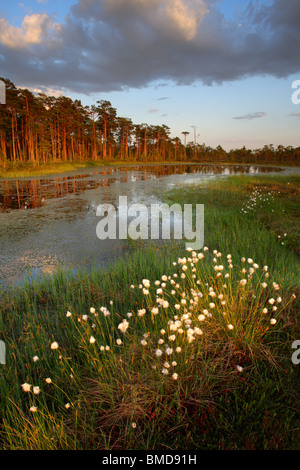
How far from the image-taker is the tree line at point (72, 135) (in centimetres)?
3431

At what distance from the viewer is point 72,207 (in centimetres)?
1100

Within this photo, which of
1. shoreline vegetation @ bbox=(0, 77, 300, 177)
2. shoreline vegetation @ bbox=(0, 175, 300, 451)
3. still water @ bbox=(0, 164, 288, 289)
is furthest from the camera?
shoreline vegetation @ bbox=(0, 77, 300, 177)

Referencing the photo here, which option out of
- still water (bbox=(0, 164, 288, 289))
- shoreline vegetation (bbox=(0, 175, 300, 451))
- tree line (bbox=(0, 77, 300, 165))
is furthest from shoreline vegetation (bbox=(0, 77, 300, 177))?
shoreline vegetation (bbox=(0, 175, 300, 451))

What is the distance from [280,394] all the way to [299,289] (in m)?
1.73

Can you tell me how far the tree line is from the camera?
3431 cm

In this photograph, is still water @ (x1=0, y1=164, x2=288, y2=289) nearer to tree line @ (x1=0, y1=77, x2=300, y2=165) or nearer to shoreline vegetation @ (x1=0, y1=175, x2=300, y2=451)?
shoreline vegetation @ (x1=0, y1=175, x2=300, y2=451)

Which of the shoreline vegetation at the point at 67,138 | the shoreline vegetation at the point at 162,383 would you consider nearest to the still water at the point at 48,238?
the shoreline vegetation at the point at 162,383

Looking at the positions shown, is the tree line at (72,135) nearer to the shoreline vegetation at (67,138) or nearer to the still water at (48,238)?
the shoreline vegetation at (67,138)

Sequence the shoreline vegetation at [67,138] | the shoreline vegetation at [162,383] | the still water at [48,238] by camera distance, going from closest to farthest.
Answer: the shoreline vegetation at [162,383] < the still water at [48,238] < the shoreline vegetation at [67,138]

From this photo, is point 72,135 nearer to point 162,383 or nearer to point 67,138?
point 67,138

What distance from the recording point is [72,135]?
51.8 meters

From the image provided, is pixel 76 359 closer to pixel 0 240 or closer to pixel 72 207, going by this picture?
pixel 0 240

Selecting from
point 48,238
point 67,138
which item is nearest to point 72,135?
point 67,138

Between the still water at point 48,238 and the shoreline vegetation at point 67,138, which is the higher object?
the shoreline vegetation at point 67,138
